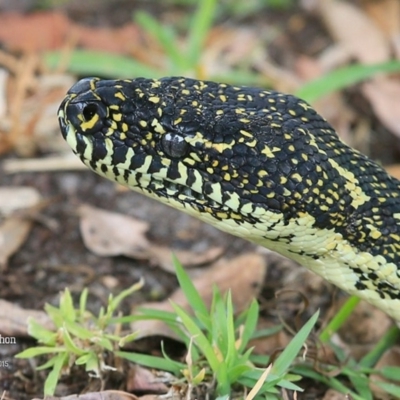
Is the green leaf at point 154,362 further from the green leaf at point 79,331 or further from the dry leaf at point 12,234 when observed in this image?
the dry leaf at point 12,234

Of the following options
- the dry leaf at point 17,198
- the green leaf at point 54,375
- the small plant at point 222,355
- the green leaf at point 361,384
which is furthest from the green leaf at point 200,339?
the dry leaf at point 17,198

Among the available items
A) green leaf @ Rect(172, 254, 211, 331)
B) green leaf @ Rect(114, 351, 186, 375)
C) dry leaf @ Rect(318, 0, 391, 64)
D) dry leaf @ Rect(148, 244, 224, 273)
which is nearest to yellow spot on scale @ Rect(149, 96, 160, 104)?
green leaf @ Rect(172, 254, 211, 331)

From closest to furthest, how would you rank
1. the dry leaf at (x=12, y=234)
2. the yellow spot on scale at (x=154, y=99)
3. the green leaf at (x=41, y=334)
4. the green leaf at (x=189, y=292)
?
1. the yellow spot on scale at (x=154, y=99)
2. the green leaf at (x=41, y=334)
3. the green leaf at (x=189, y=292)
4. the dry leaf at (x=12, y=234)

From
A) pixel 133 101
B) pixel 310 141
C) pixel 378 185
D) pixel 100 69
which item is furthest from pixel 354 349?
pixel 100 69

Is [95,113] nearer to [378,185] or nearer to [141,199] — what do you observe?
[378,185]

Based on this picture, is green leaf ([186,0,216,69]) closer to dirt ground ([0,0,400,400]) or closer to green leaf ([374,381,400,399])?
dirt ground ([0,0,400,400])

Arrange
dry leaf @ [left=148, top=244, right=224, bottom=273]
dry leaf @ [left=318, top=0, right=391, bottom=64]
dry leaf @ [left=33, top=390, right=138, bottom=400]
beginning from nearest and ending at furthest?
dry leaf @ [left=33, top=390, right=138, bottom=400], dry leaf @ [left=148, top=244, right=224, bottom=273], dry leaf @ [left=318, top=0, right=391, bottom=64]
